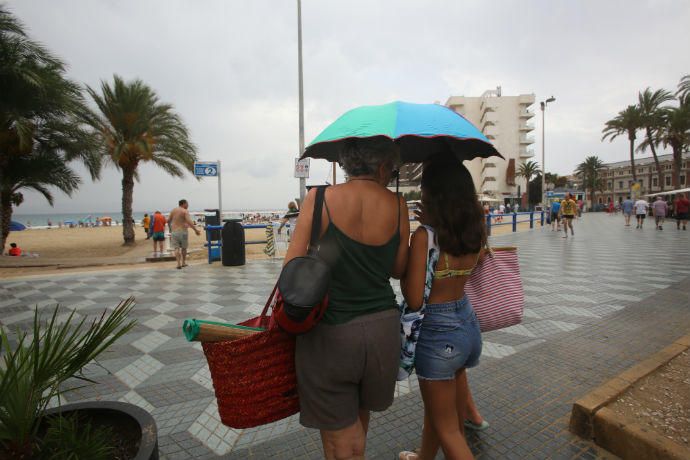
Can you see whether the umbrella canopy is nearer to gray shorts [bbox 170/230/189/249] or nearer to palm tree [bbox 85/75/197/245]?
gray shorts [bbox 170/230/189/249]

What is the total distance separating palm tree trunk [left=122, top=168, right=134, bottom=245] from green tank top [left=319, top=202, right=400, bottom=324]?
1899 cm

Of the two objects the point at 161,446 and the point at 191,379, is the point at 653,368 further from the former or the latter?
the point at 191,379

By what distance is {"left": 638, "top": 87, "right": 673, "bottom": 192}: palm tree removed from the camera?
34.4 meters

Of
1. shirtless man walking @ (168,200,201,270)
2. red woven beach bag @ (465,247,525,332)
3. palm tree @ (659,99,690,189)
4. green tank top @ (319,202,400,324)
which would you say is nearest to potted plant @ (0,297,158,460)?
green tank top @ (319,202,400,324)

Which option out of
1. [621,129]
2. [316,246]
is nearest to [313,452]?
[316,246]

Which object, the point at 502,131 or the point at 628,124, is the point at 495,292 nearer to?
the point at 628,124

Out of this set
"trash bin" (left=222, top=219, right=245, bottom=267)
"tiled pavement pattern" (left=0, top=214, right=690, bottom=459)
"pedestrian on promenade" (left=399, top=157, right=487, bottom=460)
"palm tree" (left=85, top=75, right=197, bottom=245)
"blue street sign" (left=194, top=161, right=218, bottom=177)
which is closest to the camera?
"pedestrian on promenade" (left=399, top=157, right=487, bottom=460)

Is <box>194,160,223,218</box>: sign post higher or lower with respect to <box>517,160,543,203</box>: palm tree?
lower

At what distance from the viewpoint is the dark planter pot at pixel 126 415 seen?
1.29 meters

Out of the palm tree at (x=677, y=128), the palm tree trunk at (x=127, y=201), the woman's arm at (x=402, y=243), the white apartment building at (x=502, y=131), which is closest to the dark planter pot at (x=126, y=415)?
the woman's arm at (x=402, y=243)

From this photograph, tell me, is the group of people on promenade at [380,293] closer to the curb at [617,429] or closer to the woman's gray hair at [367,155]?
the woman's gray hair at [367,155]

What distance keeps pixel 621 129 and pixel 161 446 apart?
5166 cm

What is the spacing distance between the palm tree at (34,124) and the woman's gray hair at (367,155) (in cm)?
1459

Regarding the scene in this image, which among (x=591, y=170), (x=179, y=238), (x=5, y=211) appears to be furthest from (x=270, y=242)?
(x=591, y=170)
